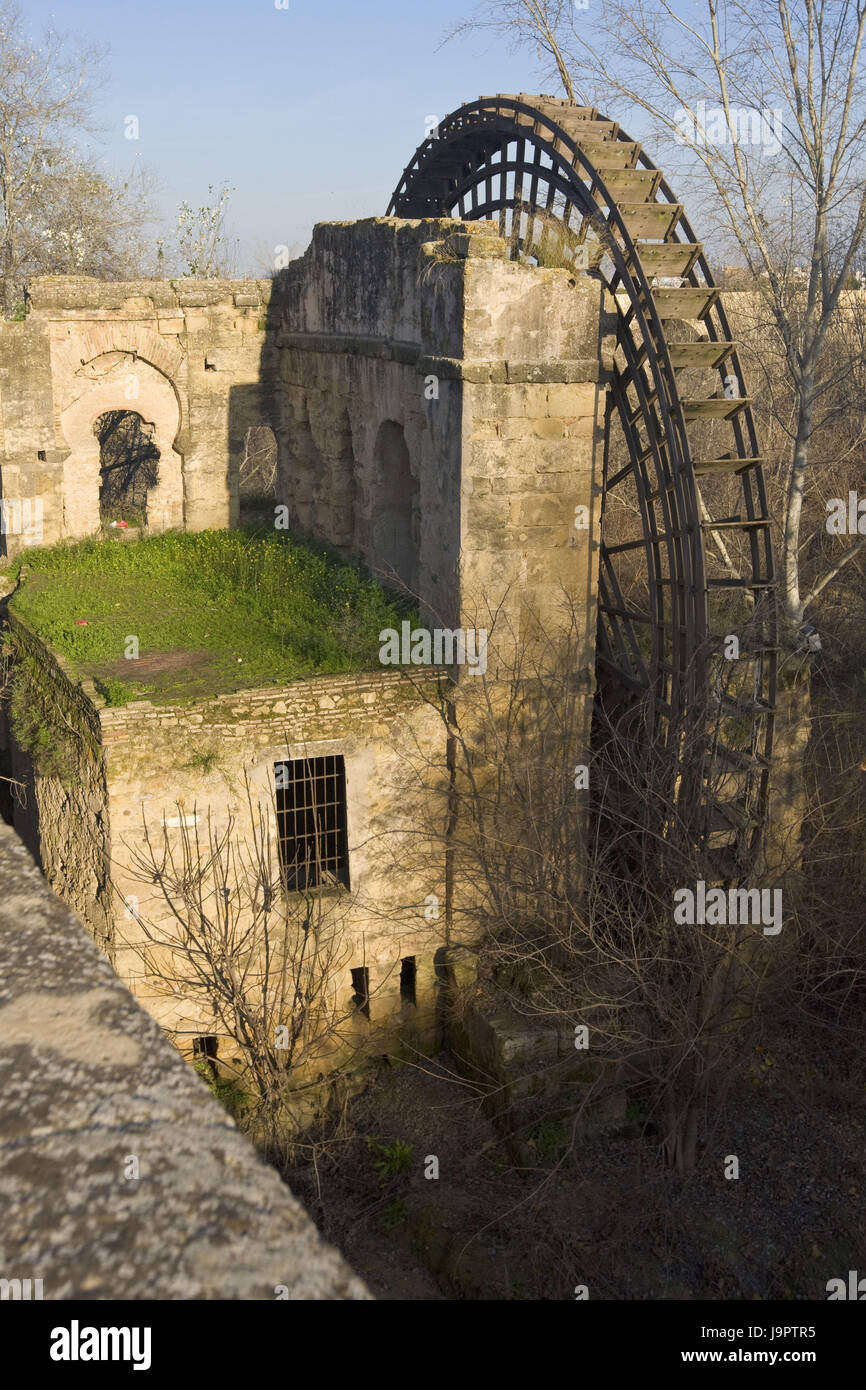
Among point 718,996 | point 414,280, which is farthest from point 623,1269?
point 414,280

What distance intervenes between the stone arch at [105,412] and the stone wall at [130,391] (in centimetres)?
1

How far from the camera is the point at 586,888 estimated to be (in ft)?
36.0

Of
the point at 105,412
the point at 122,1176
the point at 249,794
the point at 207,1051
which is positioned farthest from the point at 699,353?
the point at 122,1176

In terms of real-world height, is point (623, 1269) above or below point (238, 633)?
below

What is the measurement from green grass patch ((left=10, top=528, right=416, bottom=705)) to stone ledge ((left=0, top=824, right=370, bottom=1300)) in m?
8.02

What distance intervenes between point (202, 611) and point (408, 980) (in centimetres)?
472

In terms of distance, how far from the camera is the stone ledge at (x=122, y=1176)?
151 cm

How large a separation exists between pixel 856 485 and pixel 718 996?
13.9m

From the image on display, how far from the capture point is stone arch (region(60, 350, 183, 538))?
50.8 ft

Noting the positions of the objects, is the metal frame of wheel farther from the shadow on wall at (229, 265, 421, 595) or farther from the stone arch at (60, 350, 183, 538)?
the stone arch at (60, 350, 183, 538)

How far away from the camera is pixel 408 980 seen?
1157cm

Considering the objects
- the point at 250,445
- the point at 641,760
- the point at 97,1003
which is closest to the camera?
the point at 97,1003


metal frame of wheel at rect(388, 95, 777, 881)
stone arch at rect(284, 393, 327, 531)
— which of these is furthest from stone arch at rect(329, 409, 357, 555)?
metal frame of wheel at rect(388, 95, 777, 881)

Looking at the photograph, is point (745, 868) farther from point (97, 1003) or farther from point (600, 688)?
point (97, 1003)
